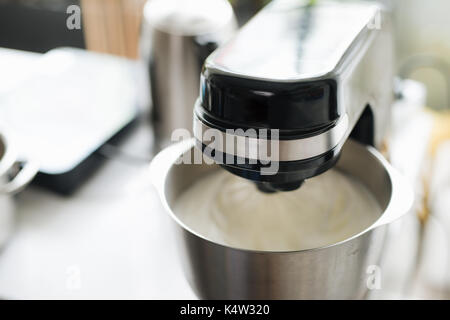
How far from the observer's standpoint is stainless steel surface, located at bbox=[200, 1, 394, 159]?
39 centimetres

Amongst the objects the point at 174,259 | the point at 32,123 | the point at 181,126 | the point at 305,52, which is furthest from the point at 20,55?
the point at 305,52

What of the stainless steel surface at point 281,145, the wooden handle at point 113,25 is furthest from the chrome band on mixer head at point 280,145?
the wooden handle at point 113,25

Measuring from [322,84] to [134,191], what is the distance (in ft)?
1.48

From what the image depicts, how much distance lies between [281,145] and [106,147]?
49 centimetres

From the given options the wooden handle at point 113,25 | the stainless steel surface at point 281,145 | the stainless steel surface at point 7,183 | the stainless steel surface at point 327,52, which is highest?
the stainless steel surface at point 327,52

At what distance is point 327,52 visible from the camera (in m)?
0.42

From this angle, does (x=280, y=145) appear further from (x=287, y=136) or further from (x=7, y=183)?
(x=7, y=183)

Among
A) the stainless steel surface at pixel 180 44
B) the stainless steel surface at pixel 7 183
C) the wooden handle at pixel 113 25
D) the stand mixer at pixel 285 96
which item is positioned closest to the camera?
the stand mixer at pixel 285 96

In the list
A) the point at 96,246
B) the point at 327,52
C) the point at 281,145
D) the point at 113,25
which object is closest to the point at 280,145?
the point at 281,145

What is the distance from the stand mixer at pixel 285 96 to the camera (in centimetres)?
37

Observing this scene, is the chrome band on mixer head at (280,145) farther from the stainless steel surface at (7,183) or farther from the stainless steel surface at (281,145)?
the stainless steel surface at (7,183)

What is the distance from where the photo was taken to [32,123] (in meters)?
0.81
